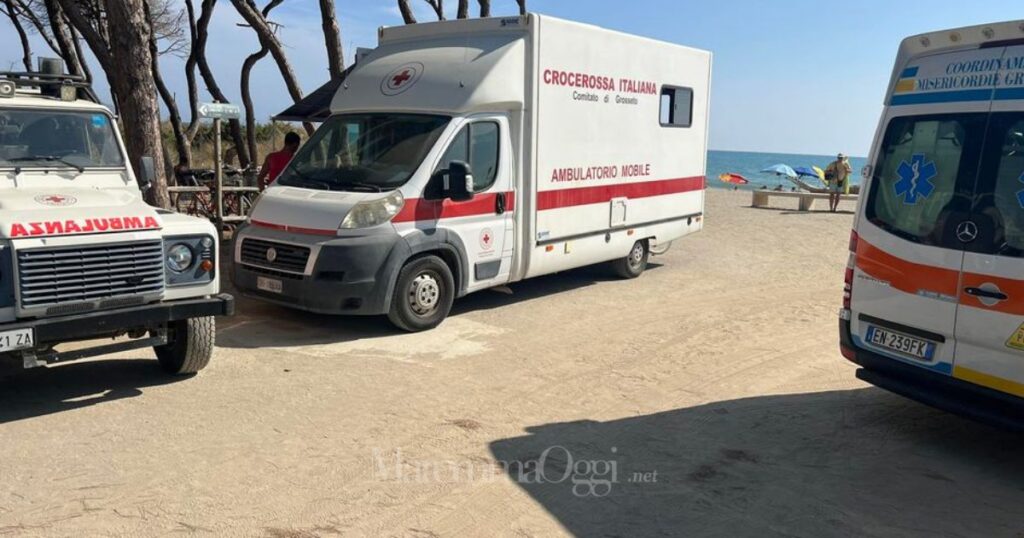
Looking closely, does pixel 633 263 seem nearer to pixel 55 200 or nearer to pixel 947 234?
pixel 947 234

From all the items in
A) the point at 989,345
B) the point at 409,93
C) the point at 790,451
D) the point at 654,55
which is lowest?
the point at 790,451

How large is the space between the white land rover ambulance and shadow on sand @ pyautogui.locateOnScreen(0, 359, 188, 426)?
0.31m

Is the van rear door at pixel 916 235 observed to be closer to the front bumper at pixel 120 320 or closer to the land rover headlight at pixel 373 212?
the land rover headlight at pixel 373 212

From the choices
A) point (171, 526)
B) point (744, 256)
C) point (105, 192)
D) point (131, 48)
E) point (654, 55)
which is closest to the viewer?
point (171, 526)

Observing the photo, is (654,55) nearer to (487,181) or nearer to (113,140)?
(487,181)

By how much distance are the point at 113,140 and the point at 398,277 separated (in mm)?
2712

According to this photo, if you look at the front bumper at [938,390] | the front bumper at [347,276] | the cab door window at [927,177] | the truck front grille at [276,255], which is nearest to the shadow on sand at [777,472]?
the front bumper at [938,390]

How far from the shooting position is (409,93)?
862cm

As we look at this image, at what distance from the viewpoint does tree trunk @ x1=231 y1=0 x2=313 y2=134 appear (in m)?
15.5

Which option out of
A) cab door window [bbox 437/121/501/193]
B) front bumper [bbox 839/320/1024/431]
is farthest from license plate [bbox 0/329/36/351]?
front bumper [bbox 839/320/1024/431]

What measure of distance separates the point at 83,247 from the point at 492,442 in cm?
292

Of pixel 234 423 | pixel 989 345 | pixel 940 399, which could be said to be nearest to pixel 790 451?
pixel 940 399

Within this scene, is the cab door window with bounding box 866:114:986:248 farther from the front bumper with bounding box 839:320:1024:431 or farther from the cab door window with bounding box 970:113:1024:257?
the front bumper with bounding box 839:320:1024:431

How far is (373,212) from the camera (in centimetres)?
770
